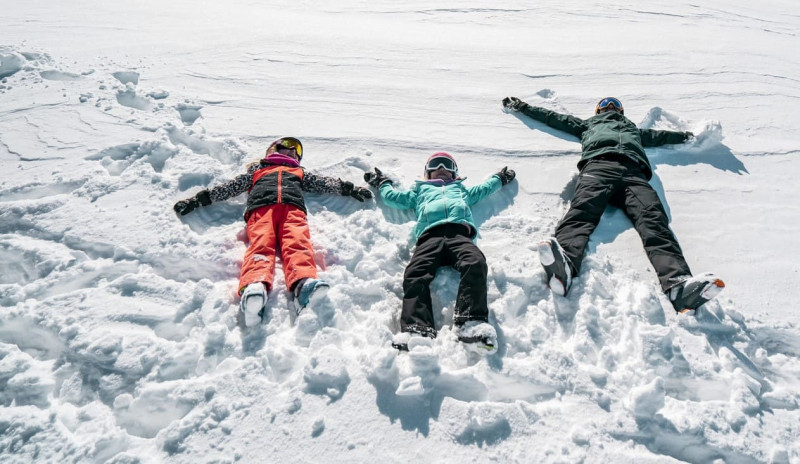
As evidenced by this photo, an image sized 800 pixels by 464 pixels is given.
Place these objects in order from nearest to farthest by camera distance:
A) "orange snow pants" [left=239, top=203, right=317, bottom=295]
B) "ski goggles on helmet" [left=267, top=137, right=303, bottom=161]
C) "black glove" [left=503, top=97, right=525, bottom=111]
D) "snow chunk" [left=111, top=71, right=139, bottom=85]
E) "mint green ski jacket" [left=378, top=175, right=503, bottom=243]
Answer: "orange snow pants" [left=239, top=203, right=317, bottom=295] < "mint green ski jacket" [left=378, top=175, right=503, bottom=243] < "ski goggles on helmet" [left=267, top=137, right=303, bottom=161] < "black glove" [left=503, top=97, right=525, bottom=111] < "snow chunk" [left=111, top=71, right=139, bottom=85]

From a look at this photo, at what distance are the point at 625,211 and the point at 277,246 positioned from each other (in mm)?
2996

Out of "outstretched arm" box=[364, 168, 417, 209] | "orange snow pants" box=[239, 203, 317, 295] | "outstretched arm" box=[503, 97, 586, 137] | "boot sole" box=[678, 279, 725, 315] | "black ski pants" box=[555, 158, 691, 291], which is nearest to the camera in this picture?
"boot sole" box=[678, 279, 725, 315]

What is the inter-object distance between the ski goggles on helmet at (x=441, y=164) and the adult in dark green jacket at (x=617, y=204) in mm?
1108

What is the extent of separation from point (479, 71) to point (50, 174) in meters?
5.21

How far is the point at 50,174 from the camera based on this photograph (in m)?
3.74

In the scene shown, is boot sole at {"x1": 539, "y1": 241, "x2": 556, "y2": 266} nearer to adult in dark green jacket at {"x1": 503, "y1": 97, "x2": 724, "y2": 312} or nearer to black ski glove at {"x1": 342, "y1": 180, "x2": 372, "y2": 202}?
adult in dark green jacket at {"x1": 503, "y1": 97, "x2": 724, "y2": 312}

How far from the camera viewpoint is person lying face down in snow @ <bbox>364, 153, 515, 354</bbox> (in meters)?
2.52

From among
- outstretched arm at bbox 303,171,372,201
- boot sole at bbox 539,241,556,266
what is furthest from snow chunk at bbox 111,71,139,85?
boot sole at bbox 539,241,556,266

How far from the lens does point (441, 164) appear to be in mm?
Answer: 3768

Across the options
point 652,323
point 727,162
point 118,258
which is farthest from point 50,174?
point 727,162

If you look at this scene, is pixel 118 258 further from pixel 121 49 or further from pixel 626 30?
pixel 626 30

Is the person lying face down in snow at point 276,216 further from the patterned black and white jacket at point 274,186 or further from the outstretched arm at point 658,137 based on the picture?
the outstretched arm at point 658,137

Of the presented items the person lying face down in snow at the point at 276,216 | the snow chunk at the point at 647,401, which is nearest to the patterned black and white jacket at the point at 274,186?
the person lying face down in snow at the point at 276,216

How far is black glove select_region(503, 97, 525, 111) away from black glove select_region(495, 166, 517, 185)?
1.44 metres
